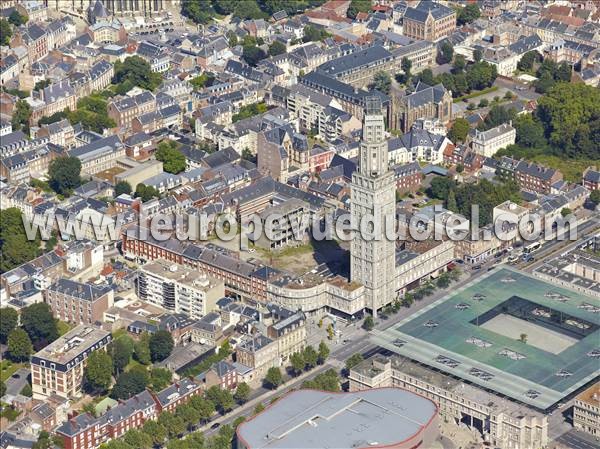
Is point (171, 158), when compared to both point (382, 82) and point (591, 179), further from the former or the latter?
point (591, 179)

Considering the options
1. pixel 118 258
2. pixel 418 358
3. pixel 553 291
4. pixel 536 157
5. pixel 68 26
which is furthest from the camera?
pixel 68 26

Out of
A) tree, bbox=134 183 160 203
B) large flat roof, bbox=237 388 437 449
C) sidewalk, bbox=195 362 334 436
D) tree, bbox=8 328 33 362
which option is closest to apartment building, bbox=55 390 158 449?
sidewalk, bbox=195 362 334 436

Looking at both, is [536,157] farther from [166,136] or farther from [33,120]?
[33,120]

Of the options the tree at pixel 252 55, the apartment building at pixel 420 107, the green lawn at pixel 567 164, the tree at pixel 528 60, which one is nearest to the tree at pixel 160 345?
the apartment building at pixel 420 107

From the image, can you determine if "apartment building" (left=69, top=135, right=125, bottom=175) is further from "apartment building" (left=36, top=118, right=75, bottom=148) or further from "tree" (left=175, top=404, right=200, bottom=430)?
"tree" (left=175, top=404, right=200, bottom=430)

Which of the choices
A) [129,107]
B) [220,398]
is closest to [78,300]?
[220,398]

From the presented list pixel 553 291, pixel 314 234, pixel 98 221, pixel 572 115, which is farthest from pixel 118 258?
pixel 572 115
